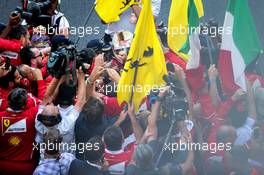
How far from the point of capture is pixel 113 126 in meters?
6.39

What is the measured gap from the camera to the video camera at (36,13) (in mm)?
8398

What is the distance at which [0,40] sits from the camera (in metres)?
7.60

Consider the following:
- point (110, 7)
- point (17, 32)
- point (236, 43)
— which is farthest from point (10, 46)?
point (236, 43)

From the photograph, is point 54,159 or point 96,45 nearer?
point 54,159

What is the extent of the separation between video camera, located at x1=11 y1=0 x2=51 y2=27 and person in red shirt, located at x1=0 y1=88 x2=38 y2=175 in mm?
2056

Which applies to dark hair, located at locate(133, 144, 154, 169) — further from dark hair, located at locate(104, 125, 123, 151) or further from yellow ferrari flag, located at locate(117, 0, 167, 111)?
yellow ferrari flag, located at locate(117, 0, 167, 111)

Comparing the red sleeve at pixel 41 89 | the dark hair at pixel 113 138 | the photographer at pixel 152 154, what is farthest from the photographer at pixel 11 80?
the photographer at pixel 152 154

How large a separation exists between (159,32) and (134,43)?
170 cm

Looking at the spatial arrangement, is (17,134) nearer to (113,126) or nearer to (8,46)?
(113,126)

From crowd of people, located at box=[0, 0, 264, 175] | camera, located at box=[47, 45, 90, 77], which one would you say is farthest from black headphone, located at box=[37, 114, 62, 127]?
camera, located at box=[47, 45, 90, 77]

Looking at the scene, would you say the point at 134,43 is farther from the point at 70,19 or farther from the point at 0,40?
the point at 70,19

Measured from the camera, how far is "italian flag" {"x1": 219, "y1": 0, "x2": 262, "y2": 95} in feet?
23.0

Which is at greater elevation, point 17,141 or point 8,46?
point 8,46

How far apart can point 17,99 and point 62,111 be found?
1.43 ft
